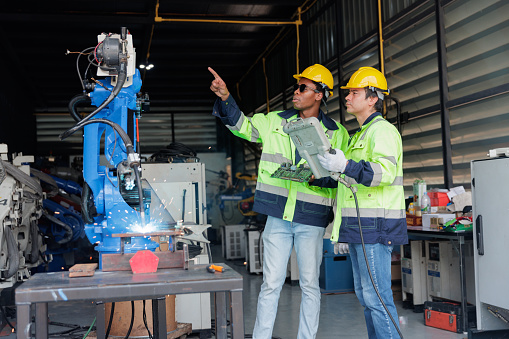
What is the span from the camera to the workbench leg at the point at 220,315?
229 centimetres

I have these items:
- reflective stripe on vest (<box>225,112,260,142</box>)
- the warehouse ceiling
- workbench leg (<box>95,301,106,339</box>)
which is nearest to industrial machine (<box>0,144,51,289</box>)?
workbench leg (<box>95,301,106,339</box>)

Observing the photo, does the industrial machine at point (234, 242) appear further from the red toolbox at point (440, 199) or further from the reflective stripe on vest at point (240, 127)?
the reflective stripe on vest at point (240, 127)

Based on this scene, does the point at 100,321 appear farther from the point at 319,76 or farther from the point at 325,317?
the point at 325,317

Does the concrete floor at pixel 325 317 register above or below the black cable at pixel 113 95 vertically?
below

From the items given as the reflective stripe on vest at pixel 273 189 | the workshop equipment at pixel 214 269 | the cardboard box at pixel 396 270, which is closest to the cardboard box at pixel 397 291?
the cardboard box at pixel 396 270

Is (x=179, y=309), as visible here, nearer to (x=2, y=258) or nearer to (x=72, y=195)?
(x=2, y=258)

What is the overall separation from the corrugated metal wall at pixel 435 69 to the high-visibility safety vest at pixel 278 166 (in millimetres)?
1775

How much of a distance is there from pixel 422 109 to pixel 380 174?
2921 mm

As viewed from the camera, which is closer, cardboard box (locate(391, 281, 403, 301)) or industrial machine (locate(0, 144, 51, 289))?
industrial machine (locate(0, 144, 51, 289))

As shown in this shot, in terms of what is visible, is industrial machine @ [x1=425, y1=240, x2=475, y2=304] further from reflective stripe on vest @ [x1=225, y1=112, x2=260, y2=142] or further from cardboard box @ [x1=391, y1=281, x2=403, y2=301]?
reflective stripe on vest @ [x1=225, y1=112, x2=260, y2=142]

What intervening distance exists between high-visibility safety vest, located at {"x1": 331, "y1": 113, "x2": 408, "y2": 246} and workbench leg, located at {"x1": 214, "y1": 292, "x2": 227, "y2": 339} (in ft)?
2.26

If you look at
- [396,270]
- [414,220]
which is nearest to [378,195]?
[414,220]

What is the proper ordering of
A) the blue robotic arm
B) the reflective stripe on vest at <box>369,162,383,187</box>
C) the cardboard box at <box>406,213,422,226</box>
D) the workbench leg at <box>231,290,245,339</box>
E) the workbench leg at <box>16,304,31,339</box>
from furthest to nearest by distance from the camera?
the cardboard box at <box>406,213,422,226</box>, the blue robotic arm, the reflective stripe on vest at <box>369,162,383,187</box>, the workbench leg at <box>231,290,245,339</box>, the workbench leg at <box>16,304,31,339</box>

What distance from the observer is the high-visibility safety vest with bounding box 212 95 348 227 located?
299 centimetres
